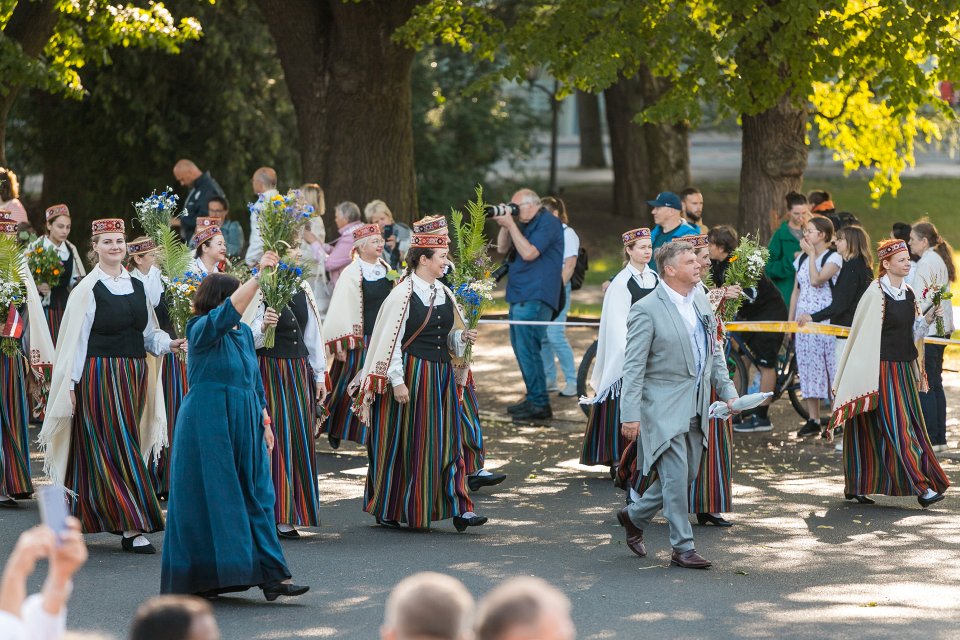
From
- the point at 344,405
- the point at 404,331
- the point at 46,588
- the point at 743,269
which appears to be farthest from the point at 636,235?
the point at 46,588

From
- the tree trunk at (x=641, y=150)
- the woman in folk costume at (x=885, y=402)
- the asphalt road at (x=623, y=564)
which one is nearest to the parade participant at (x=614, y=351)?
the asphalt road at (x=623, y=564)

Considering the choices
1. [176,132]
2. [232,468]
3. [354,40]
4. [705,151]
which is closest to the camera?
[232,468]

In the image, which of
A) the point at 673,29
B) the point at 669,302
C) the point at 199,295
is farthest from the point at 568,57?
the point at 199,295

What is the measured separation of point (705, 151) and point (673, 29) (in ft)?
113

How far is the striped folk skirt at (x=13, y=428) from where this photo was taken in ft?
31.6

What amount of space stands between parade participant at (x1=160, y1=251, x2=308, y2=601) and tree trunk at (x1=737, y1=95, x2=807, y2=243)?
28.6 feet

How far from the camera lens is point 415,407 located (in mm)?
9000

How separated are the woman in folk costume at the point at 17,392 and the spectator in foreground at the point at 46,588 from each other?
20.0 ft

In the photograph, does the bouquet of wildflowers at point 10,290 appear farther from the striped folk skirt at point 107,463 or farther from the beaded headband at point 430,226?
the beaded headband at point 430,226

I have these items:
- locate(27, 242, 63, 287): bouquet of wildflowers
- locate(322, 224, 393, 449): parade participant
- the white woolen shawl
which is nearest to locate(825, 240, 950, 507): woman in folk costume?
locate(322, 224, 393, 449): parade participant

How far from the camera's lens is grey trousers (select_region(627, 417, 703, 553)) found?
305 inches

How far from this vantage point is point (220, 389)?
23.3 ft

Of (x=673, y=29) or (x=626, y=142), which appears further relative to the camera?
(x=626, y=142)

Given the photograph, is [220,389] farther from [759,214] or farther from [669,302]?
[759,214]
